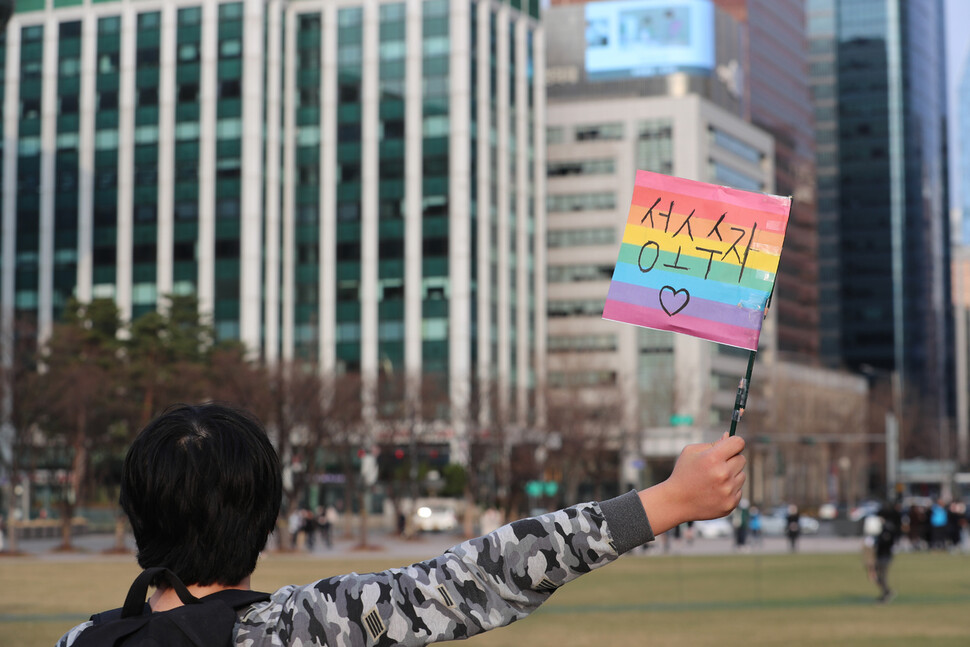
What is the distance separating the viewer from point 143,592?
2.69 m

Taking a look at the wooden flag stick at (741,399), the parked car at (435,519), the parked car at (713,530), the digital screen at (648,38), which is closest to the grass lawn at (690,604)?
the wooden flag stick at (741,399)

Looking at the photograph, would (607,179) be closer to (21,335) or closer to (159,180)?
(159,180)

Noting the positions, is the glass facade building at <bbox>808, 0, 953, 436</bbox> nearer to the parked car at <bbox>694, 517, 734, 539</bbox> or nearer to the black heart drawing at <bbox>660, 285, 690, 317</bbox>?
the parked car at <bbox>694, 517, 734, 539</bbox>

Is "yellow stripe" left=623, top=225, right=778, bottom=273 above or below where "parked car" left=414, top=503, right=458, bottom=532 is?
above

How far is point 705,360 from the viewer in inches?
4390

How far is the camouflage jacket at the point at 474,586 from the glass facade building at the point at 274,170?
91.8 metres

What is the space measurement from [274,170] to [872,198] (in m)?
118

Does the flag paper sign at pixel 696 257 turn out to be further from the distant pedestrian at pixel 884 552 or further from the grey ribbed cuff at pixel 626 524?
the distant pedestrian at pixel 884 552

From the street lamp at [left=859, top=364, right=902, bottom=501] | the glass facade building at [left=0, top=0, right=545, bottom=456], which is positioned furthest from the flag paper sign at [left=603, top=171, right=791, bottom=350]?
the glass facade building at [left=0, top=0, right=545, bottom=456]

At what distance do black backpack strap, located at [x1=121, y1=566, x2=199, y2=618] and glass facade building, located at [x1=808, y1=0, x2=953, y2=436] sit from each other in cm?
18253

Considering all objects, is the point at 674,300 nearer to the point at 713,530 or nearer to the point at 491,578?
the point at 491,578

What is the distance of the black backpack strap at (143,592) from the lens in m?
2.68

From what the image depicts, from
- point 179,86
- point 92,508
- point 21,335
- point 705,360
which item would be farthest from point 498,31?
point 21,335

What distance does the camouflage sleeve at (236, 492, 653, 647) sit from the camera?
278cm
